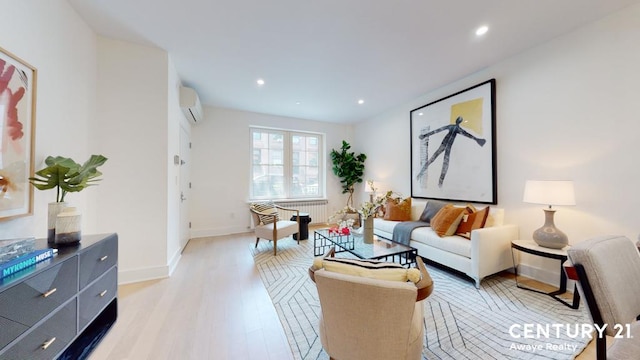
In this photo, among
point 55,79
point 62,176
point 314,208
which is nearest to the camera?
point 62,176

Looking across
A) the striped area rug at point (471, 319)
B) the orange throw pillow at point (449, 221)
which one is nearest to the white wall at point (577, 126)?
the orange throw pillow at point (449, 221)

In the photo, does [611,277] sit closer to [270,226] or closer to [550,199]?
[550,199]

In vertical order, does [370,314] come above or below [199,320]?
above

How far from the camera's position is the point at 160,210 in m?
2.66

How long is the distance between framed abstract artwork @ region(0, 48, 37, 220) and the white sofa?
3.80 meters

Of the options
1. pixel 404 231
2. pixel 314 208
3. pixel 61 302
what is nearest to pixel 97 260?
pixel 61 302

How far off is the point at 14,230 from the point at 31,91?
0.97 m

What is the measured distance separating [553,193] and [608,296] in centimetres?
168

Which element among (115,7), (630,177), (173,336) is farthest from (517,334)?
(115,7)

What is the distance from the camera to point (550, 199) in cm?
217

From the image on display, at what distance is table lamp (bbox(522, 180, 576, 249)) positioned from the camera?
7.00ft

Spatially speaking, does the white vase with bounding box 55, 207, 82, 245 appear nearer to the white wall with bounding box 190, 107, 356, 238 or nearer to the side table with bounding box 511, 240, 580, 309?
the white wall with bounding box 190, 107, 356, 238

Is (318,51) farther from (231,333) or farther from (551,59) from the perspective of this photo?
(231,333)

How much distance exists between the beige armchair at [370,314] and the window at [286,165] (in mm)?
4217
